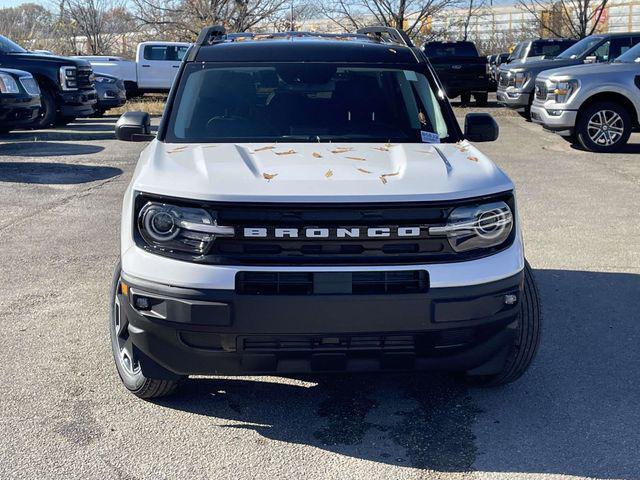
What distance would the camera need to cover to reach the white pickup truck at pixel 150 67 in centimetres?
2714

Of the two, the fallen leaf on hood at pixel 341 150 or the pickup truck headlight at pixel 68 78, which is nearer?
the fallen leaf on hood at pixel 341 150

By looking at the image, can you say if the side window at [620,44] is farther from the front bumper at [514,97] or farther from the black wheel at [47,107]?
the black wheel at [47,107]

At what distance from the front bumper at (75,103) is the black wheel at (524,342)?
48.1 feet

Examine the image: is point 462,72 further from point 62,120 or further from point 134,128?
point 134,128

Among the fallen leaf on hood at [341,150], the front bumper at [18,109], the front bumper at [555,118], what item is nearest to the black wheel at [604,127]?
the front bumper at [555,118]

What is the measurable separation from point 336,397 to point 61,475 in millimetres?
1380

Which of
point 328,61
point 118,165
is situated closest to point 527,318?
point 328,61

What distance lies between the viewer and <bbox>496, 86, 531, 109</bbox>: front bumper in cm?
1836

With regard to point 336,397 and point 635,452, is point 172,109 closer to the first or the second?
point 336,397

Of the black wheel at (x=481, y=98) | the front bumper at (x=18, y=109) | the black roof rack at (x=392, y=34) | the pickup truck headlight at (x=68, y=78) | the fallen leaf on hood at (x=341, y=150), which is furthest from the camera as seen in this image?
the black wheel at (x=481, y=98)

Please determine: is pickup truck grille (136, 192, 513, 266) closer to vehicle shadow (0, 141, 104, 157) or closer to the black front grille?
the black front grille

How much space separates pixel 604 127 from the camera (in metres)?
14.0

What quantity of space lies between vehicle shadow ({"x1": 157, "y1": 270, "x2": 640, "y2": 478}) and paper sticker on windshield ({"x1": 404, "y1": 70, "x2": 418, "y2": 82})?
177 cm

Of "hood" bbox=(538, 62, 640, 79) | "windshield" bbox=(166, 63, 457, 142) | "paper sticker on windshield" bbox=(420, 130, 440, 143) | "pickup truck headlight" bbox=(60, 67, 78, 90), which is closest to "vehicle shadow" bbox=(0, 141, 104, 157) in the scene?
"pickup truck headlight" bbox=(60, 67, 78, 90)
